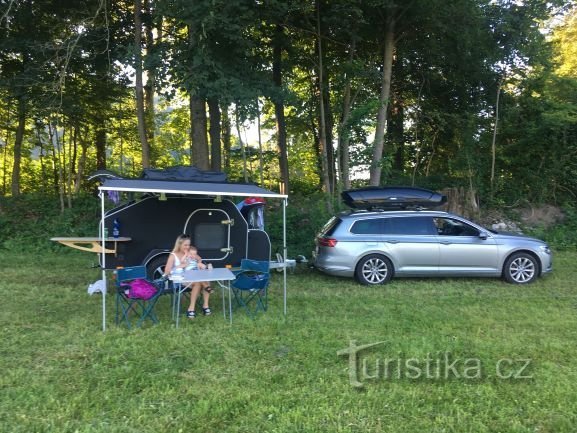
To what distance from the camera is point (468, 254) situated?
8.96m

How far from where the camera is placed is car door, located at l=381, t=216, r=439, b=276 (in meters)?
8.95

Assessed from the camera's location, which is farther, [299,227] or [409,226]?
[299,227]

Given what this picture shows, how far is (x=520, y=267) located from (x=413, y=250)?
2.06 m

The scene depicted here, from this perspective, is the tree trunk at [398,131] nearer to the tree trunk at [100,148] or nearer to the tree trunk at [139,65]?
the tree trunk at [139,65]

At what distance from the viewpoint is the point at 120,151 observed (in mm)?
19688

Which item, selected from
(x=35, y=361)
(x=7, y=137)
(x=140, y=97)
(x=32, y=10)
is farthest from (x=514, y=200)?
(x=7, y=137)

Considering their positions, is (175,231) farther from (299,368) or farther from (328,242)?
(299,368)

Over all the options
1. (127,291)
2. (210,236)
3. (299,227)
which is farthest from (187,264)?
(299,227)

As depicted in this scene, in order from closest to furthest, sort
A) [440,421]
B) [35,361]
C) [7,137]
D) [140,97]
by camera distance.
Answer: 1. [440,421]
2. [35,361]
3. [140,97]
4. [7,137]

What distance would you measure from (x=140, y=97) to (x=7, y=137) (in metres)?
8.70

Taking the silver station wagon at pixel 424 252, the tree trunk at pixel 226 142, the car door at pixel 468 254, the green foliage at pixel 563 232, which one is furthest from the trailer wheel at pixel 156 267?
the tree trunk at pixel 226 142

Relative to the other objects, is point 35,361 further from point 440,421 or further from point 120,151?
point 120,151

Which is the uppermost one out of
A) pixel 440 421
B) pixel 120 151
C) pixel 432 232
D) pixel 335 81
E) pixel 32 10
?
pixel 32 10

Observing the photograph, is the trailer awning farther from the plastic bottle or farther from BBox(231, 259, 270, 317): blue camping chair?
the plastic bottle
